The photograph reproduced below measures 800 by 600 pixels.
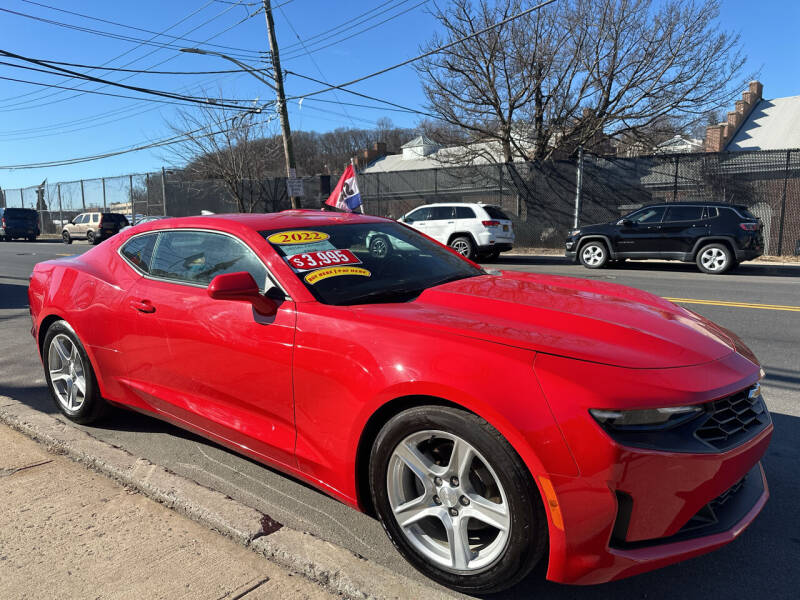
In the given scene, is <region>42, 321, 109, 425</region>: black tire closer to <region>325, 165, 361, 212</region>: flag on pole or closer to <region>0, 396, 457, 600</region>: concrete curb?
<region>0, 396, 457, 600</region>: concrete curb

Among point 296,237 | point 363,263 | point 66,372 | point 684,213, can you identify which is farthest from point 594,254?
point 66,372

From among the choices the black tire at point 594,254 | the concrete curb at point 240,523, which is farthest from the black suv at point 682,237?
the concrete curb at point 240,523

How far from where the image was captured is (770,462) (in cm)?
315

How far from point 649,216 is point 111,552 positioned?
1372 cm

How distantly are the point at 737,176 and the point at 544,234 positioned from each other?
20.0 ft

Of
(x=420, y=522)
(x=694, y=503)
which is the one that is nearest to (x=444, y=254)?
(x=420, y=522)

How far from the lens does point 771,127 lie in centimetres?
3816

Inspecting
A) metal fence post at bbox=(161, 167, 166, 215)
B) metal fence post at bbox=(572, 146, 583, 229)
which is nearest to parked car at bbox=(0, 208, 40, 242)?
metal fence post at bbox=(161, 167, 166, 215)

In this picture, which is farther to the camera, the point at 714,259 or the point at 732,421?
the point at 714,259

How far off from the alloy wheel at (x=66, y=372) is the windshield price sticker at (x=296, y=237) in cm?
182

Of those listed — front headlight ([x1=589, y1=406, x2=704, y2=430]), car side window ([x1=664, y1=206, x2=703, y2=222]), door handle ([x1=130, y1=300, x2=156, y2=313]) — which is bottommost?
front headlight ([x1=589, y1=406, x2=704, y2=430])

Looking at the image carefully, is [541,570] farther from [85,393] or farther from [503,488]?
[85,393]

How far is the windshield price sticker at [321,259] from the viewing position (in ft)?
9.34

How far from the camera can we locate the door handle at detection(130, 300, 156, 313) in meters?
3.22
